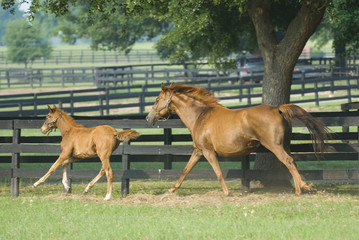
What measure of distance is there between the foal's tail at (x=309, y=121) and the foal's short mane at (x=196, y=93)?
1493 mm

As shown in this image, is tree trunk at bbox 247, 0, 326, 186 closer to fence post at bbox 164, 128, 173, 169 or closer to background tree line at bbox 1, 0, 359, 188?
background tree line at bbox 1, 0, 359, 188

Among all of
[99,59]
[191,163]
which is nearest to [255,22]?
[191,163]

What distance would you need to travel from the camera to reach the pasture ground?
7.78 metres

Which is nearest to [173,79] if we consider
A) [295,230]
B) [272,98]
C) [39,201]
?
[272,98]

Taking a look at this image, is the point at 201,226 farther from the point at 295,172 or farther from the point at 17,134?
the point at 17,134

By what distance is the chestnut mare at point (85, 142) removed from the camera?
10.4 m

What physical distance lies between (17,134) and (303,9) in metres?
5.76

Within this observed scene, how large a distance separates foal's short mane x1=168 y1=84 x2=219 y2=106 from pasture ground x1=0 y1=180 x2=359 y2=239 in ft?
5.21

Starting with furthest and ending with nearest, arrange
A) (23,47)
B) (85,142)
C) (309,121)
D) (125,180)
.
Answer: (23,47), (125,180), (85,142), (309,121)

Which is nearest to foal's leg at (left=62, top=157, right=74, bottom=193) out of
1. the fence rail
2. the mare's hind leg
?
the mare's hind leg

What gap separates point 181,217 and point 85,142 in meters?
2.63

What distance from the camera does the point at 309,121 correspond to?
10.1 m

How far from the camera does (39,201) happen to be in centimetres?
1028

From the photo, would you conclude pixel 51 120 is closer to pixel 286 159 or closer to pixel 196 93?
pixel 196 93
